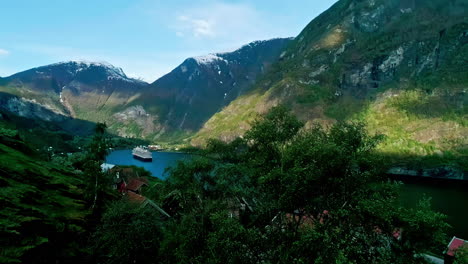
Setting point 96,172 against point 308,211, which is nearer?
point 308,211

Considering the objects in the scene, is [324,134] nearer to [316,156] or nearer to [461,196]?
[316,156]

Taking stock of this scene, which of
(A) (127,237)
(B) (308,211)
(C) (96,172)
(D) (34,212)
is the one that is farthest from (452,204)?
(D) (34,212)

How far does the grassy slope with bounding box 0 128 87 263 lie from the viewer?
18667 mm

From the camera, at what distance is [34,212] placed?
23328mm

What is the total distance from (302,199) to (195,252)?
358 inches

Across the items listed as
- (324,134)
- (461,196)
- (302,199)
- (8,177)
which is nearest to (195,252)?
(302,199)

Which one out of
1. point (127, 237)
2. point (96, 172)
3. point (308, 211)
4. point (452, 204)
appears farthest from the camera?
point (452, 204)

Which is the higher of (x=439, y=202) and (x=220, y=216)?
(x=220, y=216)

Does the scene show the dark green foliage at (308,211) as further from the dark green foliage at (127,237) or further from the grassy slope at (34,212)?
the grassy slope at (34,212)

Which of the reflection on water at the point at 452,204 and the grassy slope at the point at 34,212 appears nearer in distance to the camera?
the grassy slope at the point at 34,212

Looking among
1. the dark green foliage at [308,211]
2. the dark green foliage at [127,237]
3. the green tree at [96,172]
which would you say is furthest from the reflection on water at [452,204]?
the green tree at [96,172]

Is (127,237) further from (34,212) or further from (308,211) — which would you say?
(308,211)

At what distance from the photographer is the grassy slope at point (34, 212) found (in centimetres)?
1867

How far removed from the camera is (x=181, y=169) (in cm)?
3253
